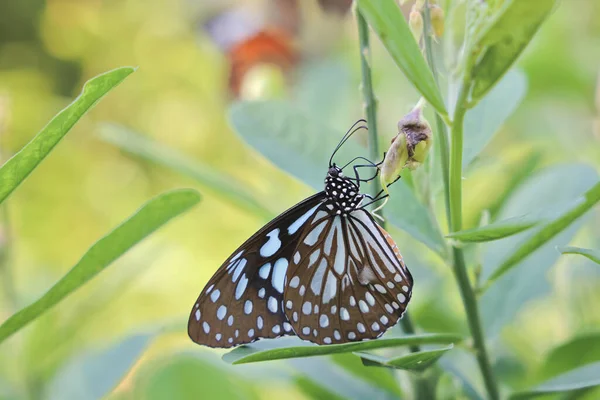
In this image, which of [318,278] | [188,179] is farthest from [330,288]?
[188,179]

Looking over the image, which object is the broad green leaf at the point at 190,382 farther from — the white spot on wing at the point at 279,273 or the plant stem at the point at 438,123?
the plant stem at the point at 438,123

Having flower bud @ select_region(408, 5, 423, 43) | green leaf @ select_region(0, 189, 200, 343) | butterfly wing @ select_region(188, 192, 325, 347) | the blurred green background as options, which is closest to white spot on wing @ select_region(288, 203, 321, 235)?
butterfly wing @ select_region(188, 192, 325, 347)

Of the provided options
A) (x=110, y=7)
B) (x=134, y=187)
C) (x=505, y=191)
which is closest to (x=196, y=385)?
(x=505, y=191)

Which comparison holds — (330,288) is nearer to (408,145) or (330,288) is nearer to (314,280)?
(314,280)

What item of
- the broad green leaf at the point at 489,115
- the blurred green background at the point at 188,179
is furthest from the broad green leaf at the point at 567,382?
the broad green leaf at the point at 489,115

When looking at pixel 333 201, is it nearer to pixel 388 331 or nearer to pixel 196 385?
pixel 388 331

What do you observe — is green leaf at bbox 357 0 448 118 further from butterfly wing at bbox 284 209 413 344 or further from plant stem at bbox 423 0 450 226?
butterfly wing at bbox 284 209 413 344
